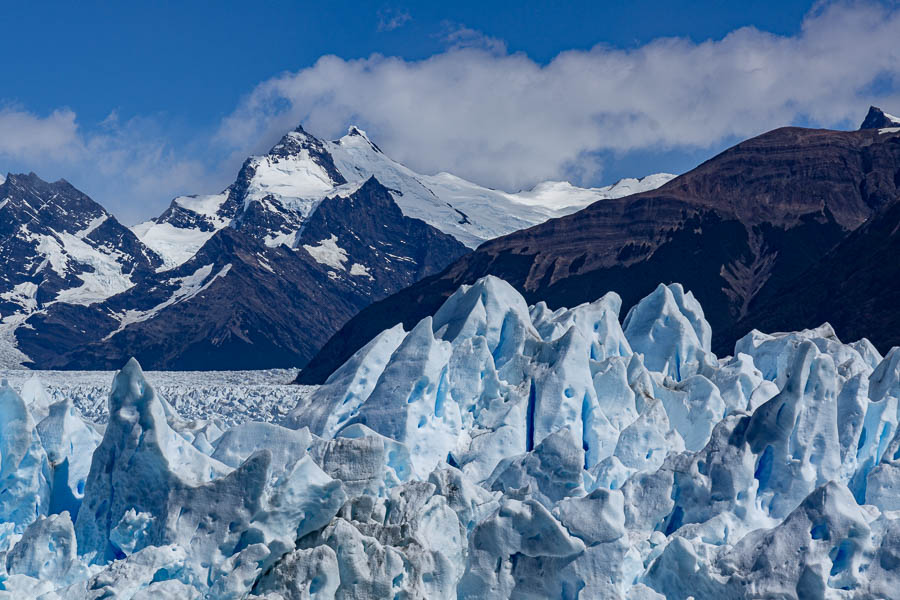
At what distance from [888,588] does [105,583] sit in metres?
9.96

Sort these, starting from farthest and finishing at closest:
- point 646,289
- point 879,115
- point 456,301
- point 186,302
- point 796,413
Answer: point 186,302 → point 879,115 → point 646,289 → point 456,301 → point 796,413

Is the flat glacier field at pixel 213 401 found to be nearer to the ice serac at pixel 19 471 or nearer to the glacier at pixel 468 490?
the glacier at pixel 468 490

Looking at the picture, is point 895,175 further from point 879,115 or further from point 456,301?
point 456,301

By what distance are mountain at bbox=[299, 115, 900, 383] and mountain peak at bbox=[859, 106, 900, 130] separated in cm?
3174

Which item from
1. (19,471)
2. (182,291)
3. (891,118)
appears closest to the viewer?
(19,471)

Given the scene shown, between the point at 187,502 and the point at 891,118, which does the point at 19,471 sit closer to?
the point at 187,502

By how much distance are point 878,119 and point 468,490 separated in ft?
459

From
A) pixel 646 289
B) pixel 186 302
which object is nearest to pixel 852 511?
pixel 646 289

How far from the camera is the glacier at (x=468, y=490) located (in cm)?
1580

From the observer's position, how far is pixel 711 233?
4117 inches

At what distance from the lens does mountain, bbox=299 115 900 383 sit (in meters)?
100

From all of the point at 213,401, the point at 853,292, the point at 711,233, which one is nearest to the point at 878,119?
the point at 711,233

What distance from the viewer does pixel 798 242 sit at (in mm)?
103000

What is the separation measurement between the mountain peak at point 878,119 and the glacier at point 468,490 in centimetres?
12607
